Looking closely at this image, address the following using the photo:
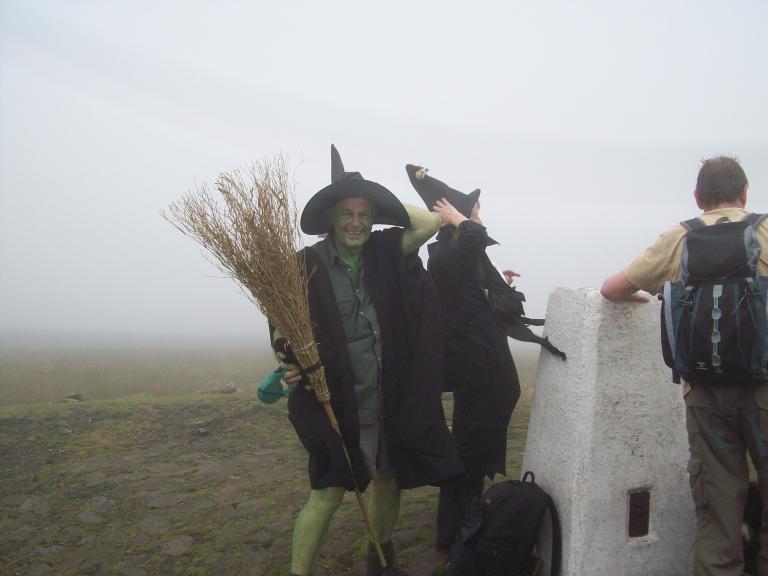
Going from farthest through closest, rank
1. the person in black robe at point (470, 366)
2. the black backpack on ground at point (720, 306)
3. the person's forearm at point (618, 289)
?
the person in black robe at point (470, 366) < the person's forearm at point (618, 289) < the black backpack on ground at point (720, 306)

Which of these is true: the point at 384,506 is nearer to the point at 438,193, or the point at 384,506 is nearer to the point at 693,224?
the point at 438,193

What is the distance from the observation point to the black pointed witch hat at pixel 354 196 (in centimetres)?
288

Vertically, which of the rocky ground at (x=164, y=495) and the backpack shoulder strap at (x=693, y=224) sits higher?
the backpack shoulder strap at (x=693, y=224)

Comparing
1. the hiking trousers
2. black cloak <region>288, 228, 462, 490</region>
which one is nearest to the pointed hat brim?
black cloak <region>288, 228, 462, 490</region>

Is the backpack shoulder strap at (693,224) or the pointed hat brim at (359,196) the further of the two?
the pointed hat brim at (359,196)

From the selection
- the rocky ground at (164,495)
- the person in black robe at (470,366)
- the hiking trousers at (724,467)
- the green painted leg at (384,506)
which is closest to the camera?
the hiking trousers at (724,467)

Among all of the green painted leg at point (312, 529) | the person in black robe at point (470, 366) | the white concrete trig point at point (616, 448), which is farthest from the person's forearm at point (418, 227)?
the green painted leg at point (312, 529)

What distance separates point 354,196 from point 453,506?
203 cm

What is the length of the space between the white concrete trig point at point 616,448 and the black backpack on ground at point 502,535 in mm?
133

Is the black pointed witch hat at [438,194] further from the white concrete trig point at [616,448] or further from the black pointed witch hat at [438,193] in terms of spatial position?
the white concrete trig point at [616,448]

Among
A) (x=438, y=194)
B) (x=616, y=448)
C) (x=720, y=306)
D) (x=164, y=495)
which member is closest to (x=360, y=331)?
(x=438, y=194)

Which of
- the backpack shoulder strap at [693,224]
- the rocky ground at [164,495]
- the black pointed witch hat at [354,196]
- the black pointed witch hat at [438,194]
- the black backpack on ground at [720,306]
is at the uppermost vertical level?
the black pointed witch hat at [438,194]

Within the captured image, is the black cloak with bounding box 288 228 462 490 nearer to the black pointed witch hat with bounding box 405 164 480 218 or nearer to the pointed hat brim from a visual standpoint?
the pointed hat brim

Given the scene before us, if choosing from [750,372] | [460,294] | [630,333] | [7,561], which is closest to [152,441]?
[7,561]
